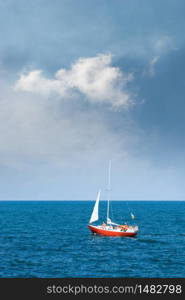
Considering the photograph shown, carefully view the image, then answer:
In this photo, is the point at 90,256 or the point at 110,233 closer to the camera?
the point at 90,256

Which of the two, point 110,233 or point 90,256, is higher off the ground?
point 110,233

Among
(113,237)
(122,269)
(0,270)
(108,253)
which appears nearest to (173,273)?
(122,269)

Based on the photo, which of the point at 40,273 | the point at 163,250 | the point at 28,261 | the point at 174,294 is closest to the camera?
the point at 174,294

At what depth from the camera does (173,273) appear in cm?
4484

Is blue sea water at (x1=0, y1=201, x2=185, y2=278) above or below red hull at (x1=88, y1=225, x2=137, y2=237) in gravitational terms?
below

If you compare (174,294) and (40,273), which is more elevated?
(174,294)

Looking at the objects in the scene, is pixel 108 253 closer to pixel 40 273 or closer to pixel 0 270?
pixel 40 273

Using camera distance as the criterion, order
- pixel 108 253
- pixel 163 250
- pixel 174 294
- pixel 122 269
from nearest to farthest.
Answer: pixel 174 294 → pixel 122 269 → pixel 108 253 → pixel 163 250

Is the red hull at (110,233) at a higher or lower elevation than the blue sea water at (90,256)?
higher

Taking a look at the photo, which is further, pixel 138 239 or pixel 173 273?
pixel 138 239

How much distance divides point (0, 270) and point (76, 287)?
20339 mm

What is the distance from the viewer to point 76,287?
27938 millimetres

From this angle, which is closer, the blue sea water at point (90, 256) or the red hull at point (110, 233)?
the blue sea water at point (90, 256)

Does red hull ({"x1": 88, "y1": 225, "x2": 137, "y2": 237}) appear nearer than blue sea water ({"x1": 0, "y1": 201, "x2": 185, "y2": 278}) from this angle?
No
